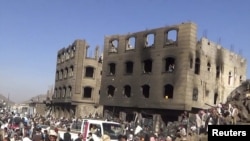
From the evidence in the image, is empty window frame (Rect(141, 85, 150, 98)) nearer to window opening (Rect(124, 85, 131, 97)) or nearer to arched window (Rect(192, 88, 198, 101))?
window opening (Rect(124, 85, 131, 97))

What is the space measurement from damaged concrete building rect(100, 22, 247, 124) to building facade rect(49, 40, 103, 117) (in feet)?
27.6

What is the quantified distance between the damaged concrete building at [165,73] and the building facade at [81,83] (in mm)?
8421

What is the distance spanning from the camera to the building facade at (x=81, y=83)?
52.1 m

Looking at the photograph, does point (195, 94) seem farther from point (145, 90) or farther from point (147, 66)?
point (147, 66)

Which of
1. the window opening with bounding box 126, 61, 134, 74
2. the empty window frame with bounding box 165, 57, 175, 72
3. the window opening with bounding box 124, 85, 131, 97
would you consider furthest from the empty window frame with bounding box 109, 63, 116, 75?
the empty window frame with bounding box 165, 57, 175, 72

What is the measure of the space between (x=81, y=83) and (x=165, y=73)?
19294 mm

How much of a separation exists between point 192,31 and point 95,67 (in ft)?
73.4

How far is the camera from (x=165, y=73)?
3594cm

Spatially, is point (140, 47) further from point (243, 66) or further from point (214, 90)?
point (243, 66)

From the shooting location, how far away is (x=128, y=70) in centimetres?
4175

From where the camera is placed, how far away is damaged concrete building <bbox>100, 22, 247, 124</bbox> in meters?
34.4

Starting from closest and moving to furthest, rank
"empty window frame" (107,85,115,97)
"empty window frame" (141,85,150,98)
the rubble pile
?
the rubble pile → "empty window frame" (141,85,150,98) → "empty window frame" (107,85,115,97)

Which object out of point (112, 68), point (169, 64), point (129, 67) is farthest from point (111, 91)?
point (169, 64)

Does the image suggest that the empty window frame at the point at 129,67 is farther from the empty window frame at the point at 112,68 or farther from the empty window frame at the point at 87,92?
the empty window frame at the point at 87,92
